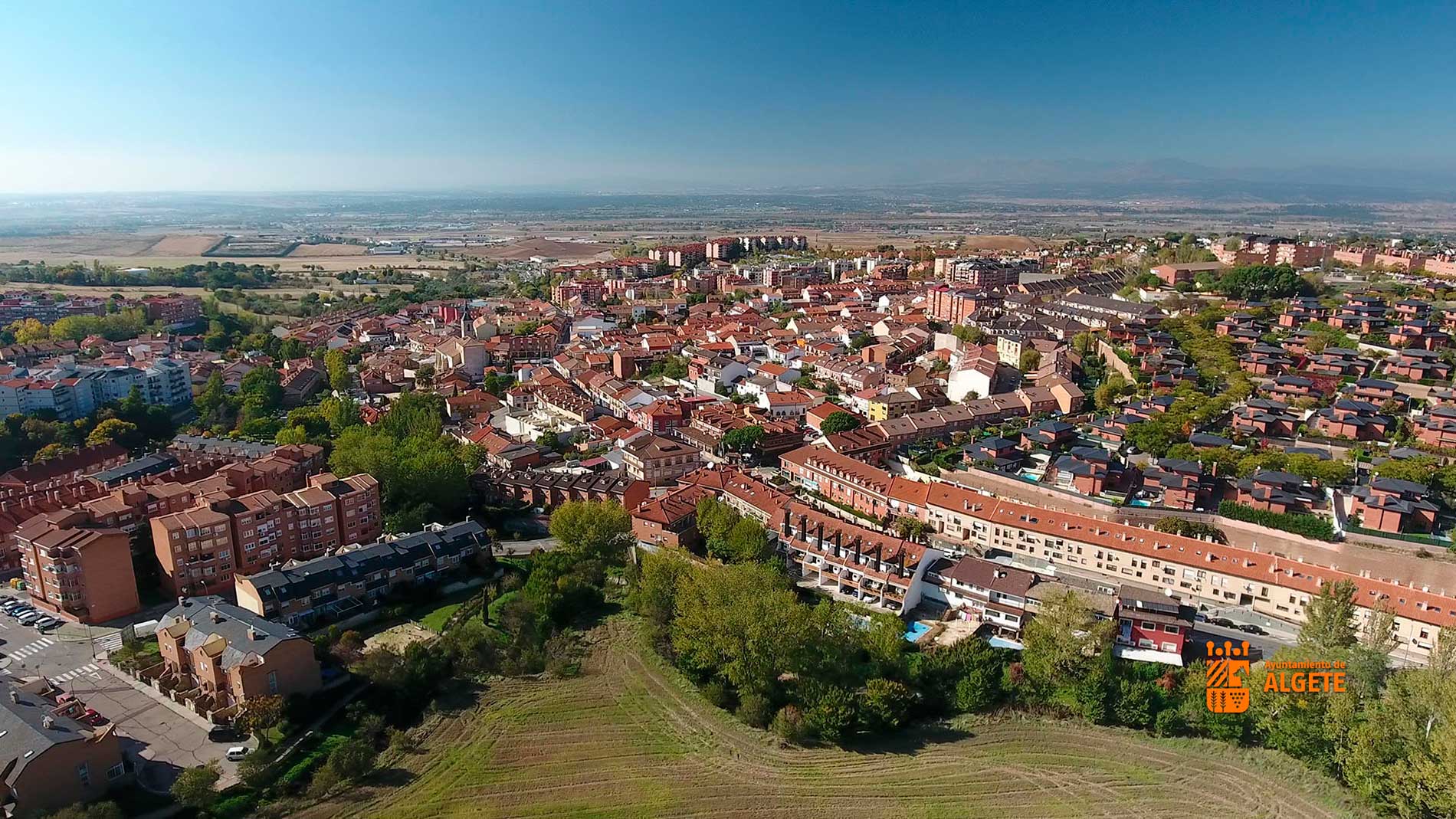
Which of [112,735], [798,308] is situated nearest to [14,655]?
[112,735]

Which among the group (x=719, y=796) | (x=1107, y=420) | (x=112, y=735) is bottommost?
(x=719, y=796)

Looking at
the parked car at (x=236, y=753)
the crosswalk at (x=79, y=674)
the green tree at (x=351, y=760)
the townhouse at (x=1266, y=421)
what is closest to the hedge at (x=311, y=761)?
the green tree at (x=351, y=760)

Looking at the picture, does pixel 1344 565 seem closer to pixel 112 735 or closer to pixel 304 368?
pixel 112 735

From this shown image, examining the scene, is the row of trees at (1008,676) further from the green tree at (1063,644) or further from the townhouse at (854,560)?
the townhouse at (854,560)

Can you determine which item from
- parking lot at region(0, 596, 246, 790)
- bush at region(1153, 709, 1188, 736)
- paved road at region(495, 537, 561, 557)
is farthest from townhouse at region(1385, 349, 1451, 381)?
parking lot at region(0, 596, 246, 790)

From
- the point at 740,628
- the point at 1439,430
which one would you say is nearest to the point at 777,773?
the point at 740,628

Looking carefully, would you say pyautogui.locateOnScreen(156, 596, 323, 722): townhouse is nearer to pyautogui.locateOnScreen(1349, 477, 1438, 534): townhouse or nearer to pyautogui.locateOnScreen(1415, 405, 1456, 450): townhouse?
pyautogui.locateOnScreen(1349, 477, 1438, 534): townhouse
